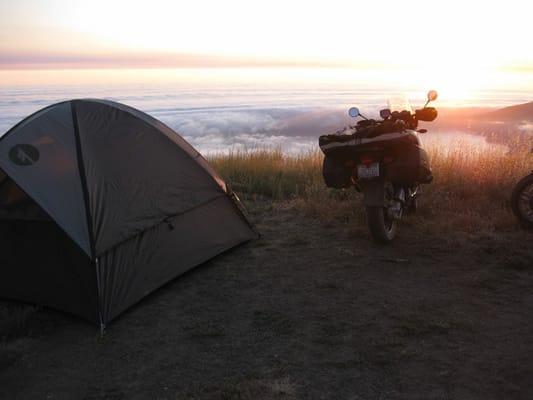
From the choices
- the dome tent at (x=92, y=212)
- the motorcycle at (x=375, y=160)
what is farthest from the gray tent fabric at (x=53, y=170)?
the motorcycle at (x=375, y=160)

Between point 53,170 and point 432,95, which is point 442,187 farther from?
point 53,170

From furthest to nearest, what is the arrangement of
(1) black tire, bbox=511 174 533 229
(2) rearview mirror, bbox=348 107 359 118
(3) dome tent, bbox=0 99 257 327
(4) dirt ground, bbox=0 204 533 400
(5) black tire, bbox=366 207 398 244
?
1. (1) black tire, bbox=511 174 533 229
2. (2) rearview mirror, bbox=348 107 359 118
3. (5) black tire, bbox=366 207 398 244
4. (3) dome tent, bbox=0 99 257 327
5. (4) dirt ground, bbox=0 204 533 400

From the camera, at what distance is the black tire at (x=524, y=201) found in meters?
5.82

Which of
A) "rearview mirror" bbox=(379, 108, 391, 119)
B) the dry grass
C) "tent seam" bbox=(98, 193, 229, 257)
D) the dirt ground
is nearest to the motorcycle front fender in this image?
the dirt ground

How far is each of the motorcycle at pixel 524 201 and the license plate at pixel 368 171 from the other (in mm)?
1660

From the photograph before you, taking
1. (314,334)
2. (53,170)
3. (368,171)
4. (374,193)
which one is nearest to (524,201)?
(374,193)

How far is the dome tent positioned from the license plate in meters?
1.51

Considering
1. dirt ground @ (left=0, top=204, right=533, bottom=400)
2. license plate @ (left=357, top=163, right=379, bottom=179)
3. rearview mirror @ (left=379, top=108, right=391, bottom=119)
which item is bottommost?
dirt ground @ (left=0, top=204, right=533, bottom=400)

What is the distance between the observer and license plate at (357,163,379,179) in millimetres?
5152

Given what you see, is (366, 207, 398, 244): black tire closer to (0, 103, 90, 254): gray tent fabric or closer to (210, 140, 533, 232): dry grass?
(210, 140, 533, 232): dry grass

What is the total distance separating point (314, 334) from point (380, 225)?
5.93 ft

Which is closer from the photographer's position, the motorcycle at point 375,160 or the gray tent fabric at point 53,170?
the gray tent fabric at point 53,170

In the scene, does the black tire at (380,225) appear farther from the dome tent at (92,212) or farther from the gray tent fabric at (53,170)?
the gray tent fabric at (53,170)

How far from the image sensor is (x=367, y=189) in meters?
5.27
